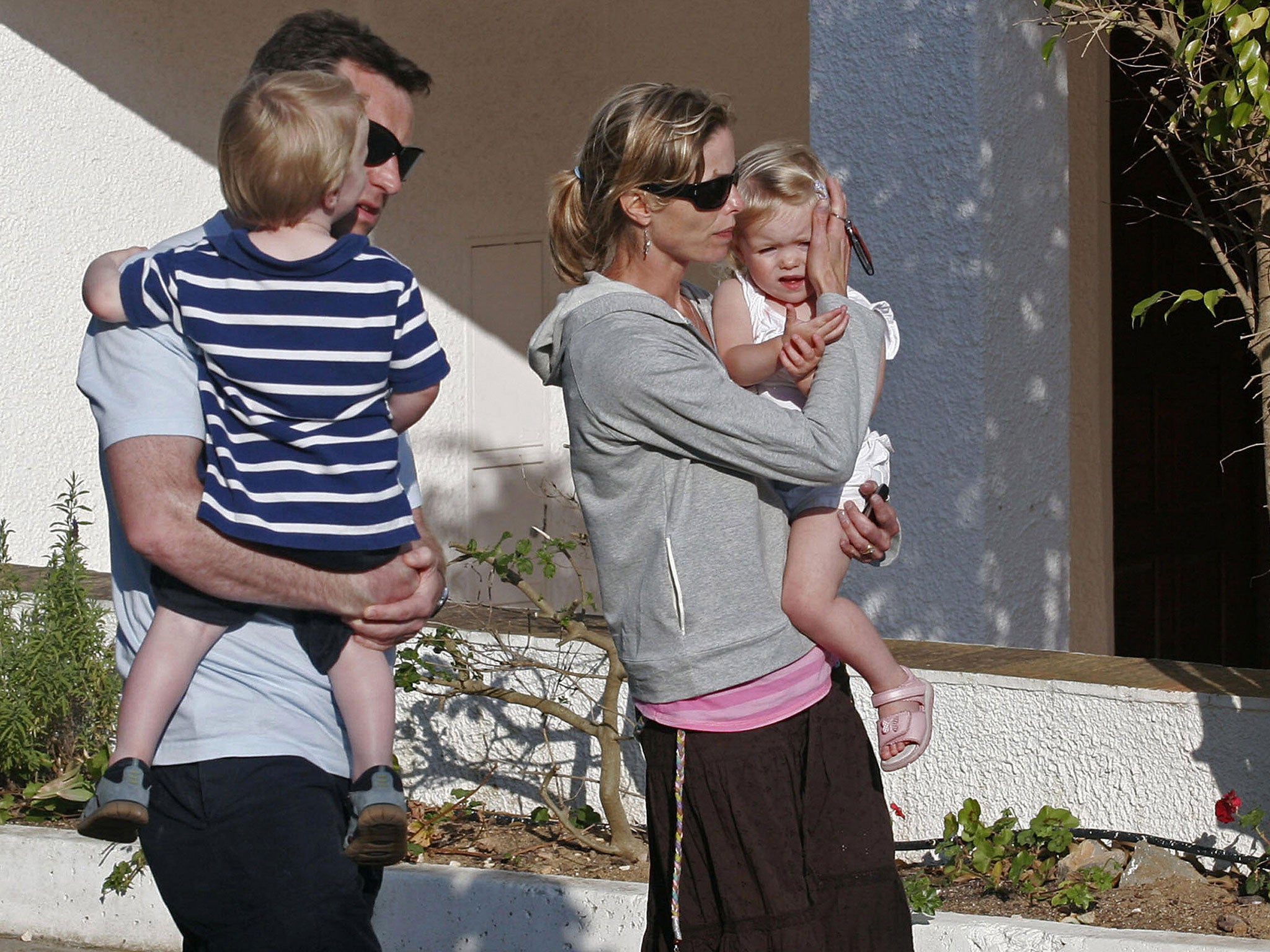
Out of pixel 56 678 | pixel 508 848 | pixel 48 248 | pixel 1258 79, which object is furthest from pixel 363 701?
pixel 48 248

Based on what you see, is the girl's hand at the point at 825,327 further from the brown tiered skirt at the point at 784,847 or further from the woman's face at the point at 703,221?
the brown tiered skirt at the point at 784,847

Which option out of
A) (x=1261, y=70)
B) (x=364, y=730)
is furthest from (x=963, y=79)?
(x=364, y=730)

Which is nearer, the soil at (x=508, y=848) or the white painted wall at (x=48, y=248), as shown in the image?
the soil at (x=508, y=848)

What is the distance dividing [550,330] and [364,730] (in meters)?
0.68

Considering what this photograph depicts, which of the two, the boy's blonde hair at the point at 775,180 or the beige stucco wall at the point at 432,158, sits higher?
the beige stucco wall at the point at 432,158

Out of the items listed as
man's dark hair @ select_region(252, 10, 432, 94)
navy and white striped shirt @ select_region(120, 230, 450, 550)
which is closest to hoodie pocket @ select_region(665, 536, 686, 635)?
navy and white striped shirt @ select_region(120, 230, 450, 550)

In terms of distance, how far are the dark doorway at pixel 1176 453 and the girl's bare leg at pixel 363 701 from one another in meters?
4.51

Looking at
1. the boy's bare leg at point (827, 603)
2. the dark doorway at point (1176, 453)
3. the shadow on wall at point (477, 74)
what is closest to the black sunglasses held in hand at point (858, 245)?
the boy's bare leg at point (827, 603)

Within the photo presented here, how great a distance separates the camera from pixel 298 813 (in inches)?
79.1

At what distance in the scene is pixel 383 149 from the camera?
225cm

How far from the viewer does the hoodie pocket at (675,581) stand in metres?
2.23

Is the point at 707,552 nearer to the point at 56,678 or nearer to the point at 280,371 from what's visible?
the point at 280,371

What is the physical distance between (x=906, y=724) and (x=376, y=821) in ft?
3.23

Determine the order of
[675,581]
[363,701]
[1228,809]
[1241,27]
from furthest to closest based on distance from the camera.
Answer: [1228,809]
[1241,27]
[675,581]
[363,701]
